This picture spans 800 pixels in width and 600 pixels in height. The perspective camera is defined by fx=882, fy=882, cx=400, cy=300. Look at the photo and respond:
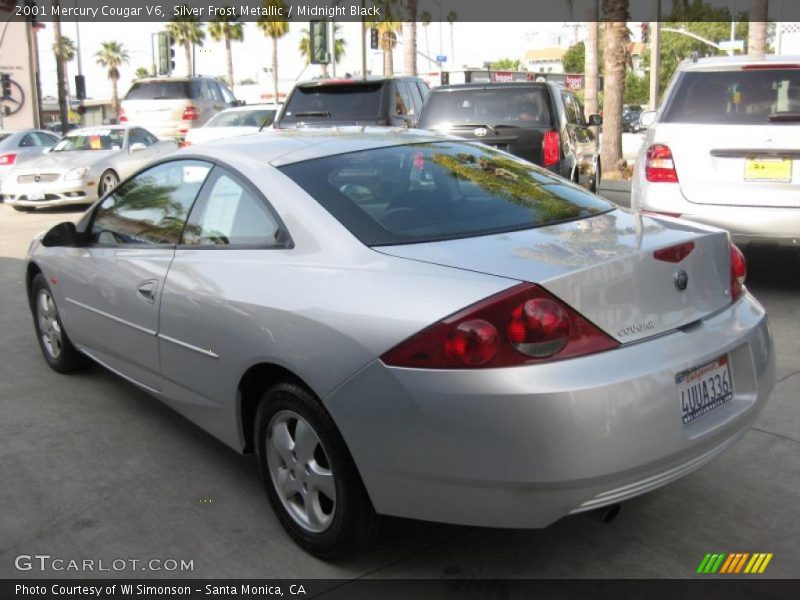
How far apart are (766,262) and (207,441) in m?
6.05

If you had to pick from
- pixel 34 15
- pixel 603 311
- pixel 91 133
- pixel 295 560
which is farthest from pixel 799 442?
pixel 34 15

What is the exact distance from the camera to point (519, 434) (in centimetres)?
259

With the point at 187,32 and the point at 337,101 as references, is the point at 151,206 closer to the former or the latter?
the point at 337,101

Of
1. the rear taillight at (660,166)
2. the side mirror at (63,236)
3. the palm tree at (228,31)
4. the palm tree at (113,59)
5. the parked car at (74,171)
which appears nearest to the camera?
the side mirror at (63,236)

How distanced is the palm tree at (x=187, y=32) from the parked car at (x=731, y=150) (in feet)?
185

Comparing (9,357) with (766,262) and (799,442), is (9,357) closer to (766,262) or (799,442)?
(799,442)

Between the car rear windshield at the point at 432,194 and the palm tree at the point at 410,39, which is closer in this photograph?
the car rear windshield at the point at 432,194

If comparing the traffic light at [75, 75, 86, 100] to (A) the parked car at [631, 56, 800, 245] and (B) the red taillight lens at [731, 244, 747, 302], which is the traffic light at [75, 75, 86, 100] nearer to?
(A) the parked car at [631, 56, 800, 245]

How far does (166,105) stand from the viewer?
66.0ft

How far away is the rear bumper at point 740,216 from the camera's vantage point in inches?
248

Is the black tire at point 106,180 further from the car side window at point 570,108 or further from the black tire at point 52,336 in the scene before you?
the black tire at point 52,336

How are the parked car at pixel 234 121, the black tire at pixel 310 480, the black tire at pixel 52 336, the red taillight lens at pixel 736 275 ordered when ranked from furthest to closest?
the parked car at pixel 234 121 < the black tire at pixel 52 336 < the red taillight lens at pixel 736 275 < the black tire at pixel 310 480

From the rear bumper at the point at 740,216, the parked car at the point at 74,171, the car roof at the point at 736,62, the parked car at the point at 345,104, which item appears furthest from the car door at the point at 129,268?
the parked car at the point at 74,171

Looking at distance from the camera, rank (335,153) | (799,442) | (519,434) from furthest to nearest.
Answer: (799,442)
(335,153)
(519,434)
